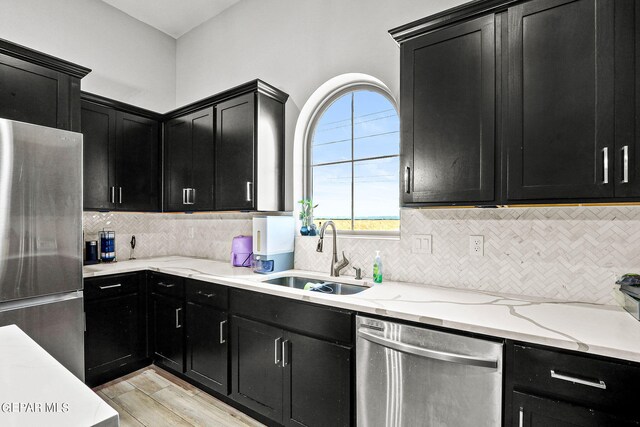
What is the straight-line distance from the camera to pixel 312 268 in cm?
263

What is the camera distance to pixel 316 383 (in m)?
1.80

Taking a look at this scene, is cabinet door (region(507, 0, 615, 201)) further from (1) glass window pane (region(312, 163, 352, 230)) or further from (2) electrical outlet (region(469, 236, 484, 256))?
(1) glass window pane (region(312, 163, 352, 230))

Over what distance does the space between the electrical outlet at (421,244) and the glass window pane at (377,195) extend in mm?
280

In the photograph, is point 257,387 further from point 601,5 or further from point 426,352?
point 601,5

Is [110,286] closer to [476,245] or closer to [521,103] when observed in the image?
[476,245]

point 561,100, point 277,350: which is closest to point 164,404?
point 277,350

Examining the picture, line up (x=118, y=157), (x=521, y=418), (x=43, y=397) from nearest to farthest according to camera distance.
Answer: (x=43, y=397), (x=521, y=418), (x=118, y=157)

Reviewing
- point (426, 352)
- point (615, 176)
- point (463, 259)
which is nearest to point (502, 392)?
point (426, 352)

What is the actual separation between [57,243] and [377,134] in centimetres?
231

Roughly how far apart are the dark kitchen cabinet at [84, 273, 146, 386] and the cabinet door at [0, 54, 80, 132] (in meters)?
1.21

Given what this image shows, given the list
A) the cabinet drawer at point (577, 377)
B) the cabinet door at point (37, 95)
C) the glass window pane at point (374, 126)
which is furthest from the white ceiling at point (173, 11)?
the cabinet drawer at point (577, 377)

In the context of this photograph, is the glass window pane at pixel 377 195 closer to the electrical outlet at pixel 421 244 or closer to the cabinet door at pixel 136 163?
the electrical outlet at pixel 421 244

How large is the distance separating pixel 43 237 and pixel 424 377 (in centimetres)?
230

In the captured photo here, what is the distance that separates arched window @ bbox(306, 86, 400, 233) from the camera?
2.48 metres
